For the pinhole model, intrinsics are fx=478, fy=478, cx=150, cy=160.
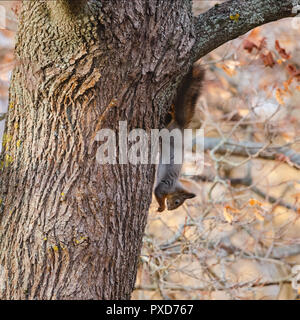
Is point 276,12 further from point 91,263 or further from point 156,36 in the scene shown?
point 91,263

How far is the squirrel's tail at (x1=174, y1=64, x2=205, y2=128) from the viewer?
294 centimetres

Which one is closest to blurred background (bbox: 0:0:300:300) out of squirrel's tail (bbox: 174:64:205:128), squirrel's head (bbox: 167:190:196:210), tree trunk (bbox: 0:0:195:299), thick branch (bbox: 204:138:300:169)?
thick branch (bbox: 204:138:300:169)

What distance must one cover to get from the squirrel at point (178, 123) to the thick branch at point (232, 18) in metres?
0.37

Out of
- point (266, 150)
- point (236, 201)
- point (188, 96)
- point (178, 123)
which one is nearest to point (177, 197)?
point (178, 123)

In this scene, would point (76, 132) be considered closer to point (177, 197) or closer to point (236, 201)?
point (177, 197)

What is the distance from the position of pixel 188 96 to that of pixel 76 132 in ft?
3.76

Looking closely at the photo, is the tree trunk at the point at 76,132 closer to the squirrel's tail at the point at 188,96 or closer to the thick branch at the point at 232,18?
the thick branch at the point at 232,18

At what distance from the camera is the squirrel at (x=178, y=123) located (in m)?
2.98

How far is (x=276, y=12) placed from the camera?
99.9 inches

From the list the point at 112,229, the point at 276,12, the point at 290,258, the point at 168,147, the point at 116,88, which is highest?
the point at 276,12

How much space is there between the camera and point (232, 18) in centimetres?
247

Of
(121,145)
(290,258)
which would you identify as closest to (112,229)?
(121,145)

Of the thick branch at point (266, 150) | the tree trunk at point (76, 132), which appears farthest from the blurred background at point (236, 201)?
the tree trunk at point (76, 132)
